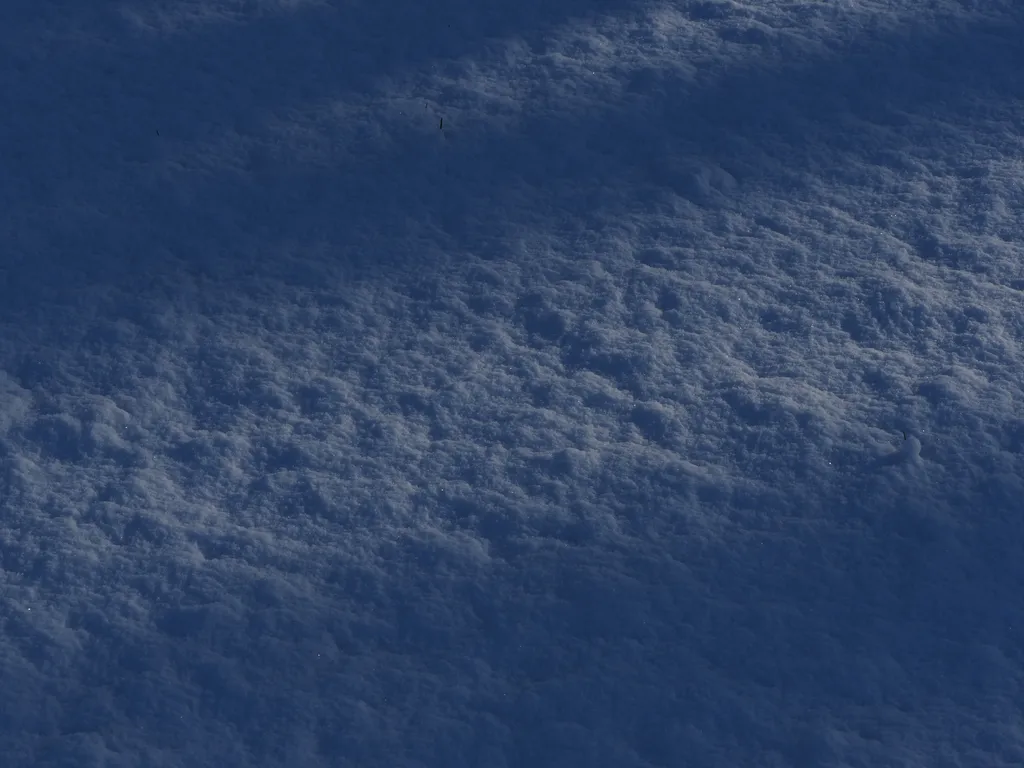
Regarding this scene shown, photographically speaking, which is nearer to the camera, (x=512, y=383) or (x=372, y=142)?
(x=512, y=383)

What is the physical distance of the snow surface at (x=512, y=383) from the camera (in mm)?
2758

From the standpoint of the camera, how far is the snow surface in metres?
2.76

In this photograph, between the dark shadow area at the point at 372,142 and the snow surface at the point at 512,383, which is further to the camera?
the dark shadow area at the point at 372,142

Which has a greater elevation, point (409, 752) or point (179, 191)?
point (179, 191)

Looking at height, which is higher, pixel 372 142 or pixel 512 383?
pixel 372 142

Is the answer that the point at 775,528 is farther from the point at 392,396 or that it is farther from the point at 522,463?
the point at 392,396

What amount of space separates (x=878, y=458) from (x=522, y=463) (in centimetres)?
91

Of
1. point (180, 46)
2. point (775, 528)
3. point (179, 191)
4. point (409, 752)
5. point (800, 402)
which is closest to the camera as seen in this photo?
point (409, 752)

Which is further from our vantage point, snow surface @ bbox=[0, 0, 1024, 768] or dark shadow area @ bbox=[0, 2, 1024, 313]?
dark shadow area @ bbox=[0, 2, 1024, 313]

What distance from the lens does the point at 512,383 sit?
3.34 m

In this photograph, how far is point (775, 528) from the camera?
9.95 ft

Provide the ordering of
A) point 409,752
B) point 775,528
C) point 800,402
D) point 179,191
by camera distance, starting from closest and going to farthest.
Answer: point 409,752 < point 775,528 < point 800,402 < point 179,191

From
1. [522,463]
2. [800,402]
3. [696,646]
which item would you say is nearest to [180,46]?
[522,463]

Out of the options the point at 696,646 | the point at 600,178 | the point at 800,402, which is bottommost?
the point at 696,646
